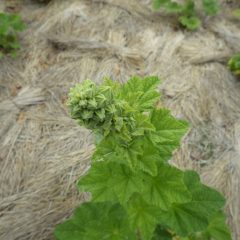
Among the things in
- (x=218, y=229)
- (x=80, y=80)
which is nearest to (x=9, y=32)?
(x=80, y=80)

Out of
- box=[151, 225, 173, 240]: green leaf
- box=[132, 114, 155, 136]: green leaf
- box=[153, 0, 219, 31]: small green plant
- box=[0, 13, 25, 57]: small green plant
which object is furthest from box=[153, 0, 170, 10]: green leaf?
box=[132, 114, 155, 136]: green leaf

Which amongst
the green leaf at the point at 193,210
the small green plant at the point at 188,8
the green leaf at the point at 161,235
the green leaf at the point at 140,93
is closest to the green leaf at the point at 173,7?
the small green plant at the point at 188,8

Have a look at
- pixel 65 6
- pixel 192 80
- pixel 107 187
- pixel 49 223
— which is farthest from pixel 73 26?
pixel 107 187

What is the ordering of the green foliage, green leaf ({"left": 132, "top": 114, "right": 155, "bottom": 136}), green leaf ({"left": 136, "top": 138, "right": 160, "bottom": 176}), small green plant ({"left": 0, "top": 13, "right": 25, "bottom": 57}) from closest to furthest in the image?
green leaf ({"left": 132, "top": 114, "right": 155, "bottom": 136})
green leaf ({"left": 136, "top": 138, "right": 160, "bottom": 176})
the green foliage
small green plant ({"left": 0, "top": 13, "right": 25, "bottom": 57})

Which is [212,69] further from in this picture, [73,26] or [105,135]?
[105,135]

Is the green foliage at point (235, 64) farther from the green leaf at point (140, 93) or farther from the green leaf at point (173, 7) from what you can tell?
the green leaf at point (140, 93)

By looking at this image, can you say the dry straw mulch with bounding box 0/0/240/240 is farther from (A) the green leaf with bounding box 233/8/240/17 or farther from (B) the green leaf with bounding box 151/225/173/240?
(B) the green leaf with bounding box 151/225/173/240
